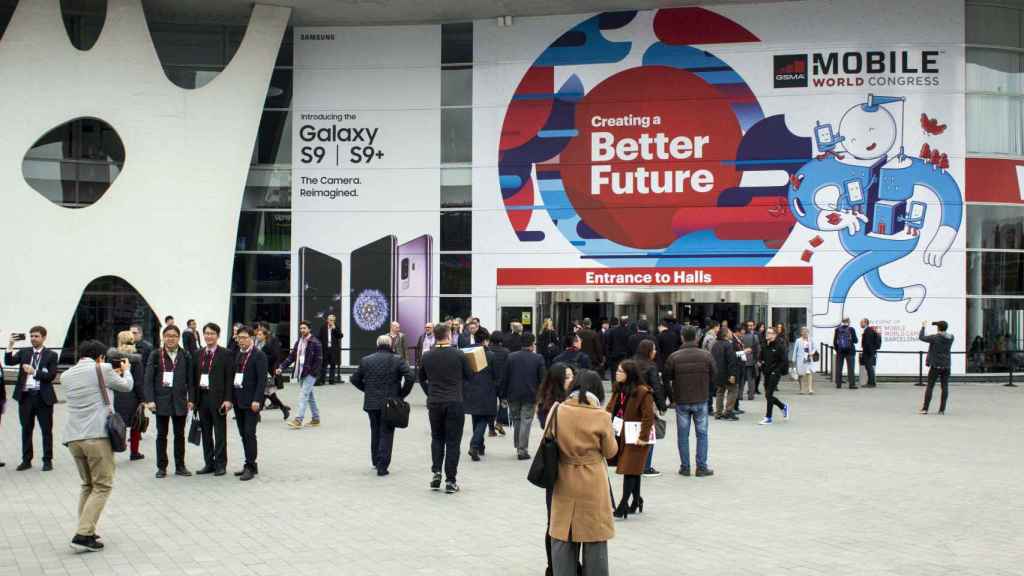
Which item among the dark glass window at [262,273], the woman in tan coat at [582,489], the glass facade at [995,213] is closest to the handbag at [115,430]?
the woman in tan coat at [582,489]

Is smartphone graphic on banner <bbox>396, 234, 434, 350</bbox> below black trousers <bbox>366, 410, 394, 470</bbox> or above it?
above

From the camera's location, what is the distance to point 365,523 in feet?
29.1

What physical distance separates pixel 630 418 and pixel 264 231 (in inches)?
838

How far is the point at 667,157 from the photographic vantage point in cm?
2709

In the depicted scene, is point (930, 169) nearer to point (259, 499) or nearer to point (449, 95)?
point (449, 95)

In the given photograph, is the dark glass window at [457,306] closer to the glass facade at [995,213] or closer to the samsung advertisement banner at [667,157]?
the samsung advertisement banner at [667,157]

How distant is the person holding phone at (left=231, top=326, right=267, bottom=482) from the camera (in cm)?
1129

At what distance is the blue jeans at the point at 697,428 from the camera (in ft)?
37.6

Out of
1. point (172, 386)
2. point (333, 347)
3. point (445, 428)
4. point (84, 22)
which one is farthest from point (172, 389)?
point (84, 22)

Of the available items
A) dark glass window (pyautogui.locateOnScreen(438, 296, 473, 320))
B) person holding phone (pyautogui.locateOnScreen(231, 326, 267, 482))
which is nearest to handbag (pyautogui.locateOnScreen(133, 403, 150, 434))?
person holding phone (pyautogui.locateOnScreen(231, 326, 267, 482))

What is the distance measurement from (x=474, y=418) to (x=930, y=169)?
1808cm

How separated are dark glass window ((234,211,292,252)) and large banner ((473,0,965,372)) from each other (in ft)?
18.1

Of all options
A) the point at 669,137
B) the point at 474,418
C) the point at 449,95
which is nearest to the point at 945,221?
the point at 669,137

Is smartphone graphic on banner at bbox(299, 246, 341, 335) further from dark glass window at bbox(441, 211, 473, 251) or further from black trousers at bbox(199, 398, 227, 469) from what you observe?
black trousers at bbox(199, 398, 227, 469)
